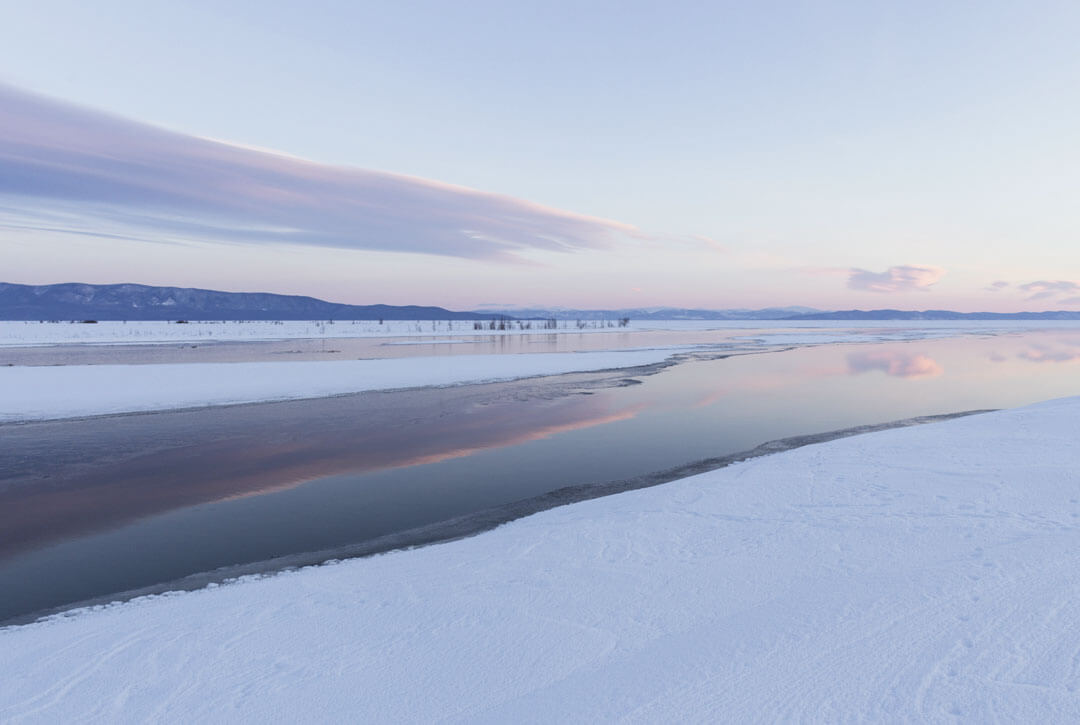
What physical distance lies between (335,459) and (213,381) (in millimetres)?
13941

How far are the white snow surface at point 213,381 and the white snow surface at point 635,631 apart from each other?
15.4m

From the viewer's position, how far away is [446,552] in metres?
6.94

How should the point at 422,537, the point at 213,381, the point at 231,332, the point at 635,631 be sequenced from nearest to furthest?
the point at 635,631 < the point at 422,537 < the point at 213,381 < the point at 231,332

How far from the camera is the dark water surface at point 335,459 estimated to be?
7.85 meters

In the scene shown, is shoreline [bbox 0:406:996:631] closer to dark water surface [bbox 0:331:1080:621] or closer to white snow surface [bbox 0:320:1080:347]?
dark water surface [bbox 0:331:1080:621]

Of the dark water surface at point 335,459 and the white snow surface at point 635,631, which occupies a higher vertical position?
the white snow surface at point 635,631

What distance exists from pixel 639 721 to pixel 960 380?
29548mm

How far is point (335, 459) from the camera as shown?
41.0 feet

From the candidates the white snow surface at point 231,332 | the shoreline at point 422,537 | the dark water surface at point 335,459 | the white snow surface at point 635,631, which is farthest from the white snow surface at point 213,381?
the white snow surface at point 231,332

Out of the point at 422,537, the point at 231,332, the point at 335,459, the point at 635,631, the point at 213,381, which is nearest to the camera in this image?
the point at 635,631

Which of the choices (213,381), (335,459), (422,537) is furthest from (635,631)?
(213,381)

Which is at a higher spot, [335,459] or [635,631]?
[635,631]

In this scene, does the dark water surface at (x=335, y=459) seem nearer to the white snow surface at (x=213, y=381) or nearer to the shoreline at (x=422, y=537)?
the shoreline at (x=422, y=537)

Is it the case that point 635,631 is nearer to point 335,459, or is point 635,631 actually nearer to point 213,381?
point 335,459
